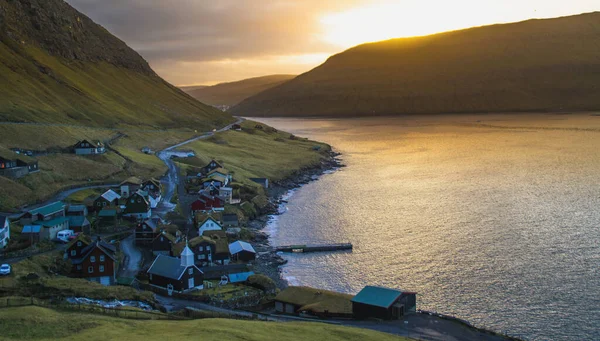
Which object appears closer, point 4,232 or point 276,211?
point 4,232

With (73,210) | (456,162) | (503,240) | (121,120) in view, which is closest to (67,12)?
(121,120)

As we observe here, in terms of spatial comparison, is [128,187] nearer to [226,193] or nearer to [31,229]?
[226,193]

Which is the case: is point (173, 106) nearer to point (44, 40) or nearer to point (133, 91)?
point (133, 91)

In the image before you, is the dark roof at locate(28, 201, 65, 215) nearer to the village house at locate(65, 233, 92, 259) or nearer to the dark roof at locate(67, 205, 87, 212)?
the dark roof at locate(67, 205, 87, 212)

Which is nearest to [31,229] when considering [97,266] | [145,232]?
[97,266]

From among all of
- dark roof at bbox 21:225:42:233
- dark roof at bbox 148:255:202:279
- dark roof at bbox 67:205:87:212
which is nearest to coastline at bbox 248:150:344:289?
dark roof at bbox 148:255:202:279

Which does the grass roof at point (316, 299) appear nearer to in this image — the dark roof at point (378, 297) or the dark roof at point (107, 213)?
the dark roof at point (378, 297)
